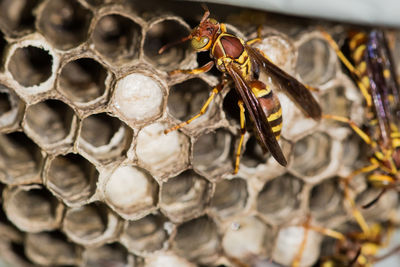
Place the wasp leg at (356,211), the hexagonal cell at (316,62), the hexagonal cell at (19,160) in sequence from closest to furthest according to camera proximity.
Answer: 1. the hexagonal cell at (19,160)
2. the hexagonal cell at (316,62)
3. the wasp leg at (356,211)

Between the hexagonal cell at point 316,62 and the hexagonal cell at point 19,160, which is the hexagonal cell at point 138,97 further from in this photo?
the hexagonal cell at point 316,62

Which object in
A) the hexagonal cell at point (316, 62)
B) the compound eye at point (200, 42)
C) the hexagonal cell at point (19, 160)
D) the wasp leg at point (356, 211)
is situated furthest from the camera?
the wasp leg at point (356, 211)

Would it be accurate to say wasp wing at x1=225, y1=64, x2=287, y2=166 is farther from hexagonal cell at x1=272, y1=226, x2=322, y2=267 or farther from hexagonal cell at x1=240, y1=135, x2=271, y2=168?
hexagonal cell at x1=272, y1=226, x2=322, y2=267

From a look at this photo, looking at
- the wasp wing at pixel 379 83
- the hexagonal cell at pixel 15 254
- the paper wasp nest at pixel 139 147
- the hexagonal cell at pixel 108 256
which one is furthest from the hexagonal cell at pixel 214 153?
the hexagonal cell at pixel 15 254

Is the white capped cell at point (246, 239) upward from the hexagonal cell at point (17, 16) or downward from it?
downward

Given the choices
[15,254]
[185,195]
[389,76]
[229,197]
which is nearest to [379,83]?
[389,76]

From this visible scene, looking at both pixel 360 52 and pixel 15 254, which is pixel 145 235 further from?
pixel 360 52

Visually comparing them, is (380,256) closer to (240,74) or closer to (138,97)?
(240,74)
